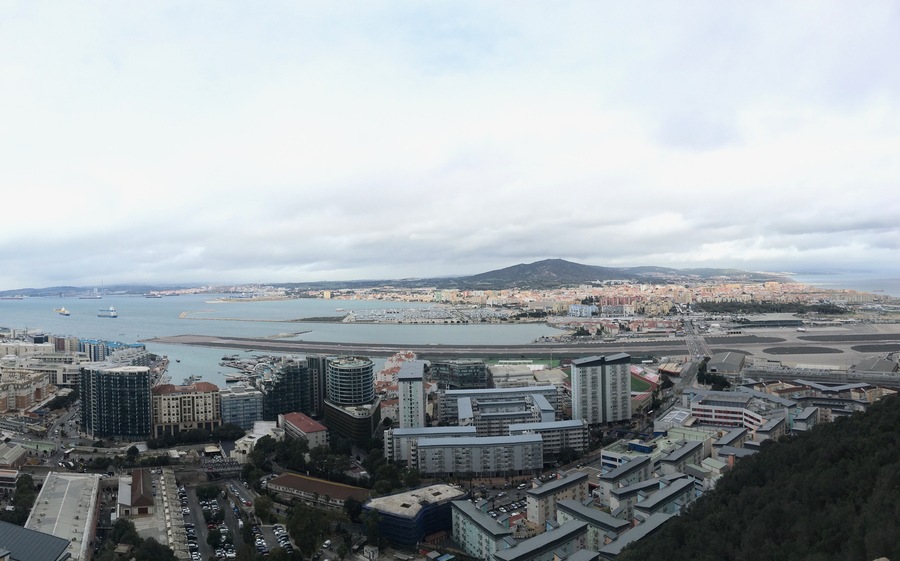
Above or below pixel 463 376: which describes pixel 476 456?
below

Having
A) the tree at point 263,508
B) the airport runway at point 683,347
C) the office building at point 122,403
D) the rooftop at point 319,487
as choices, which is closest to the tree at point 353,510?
the rooftop at point 319,487

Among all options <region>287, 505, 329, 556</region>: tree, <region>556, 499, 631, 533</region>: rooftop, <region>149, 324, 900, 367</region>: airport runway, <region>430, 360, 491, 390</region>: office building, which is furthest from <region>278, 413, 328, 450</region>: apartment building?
<region>149, 324, 900, 367</region>: airport runway

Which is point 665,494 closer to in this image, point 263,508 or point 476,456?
point 476,456

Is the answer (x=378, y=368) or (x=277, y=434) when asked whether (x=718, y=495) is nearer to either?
(x=277, y=434)

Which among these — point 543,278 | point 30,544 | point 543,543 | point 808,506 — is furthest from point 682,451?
point 543,278

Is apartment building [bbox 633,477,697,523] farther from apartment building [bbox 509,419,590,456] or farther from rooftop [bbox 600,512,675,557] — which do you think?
apartment building [bbox 509,419,590,456]

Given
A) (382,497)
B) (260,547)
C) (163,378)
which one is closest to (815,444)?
(382,497)
